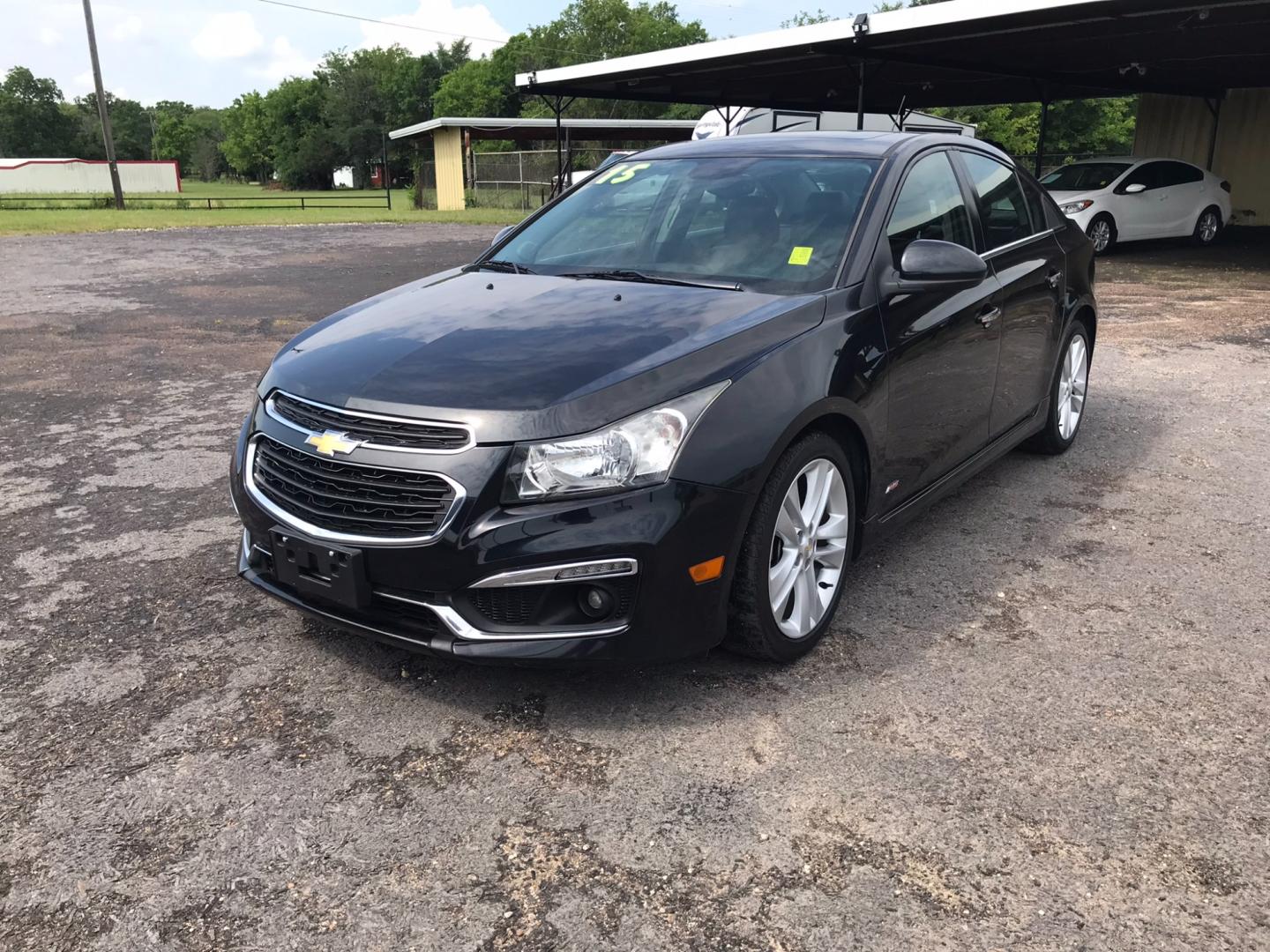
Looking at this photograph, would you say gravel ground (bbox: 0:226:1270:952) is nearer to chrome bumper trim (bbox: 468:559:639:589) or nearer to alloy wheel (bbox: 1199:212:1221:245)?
chrome bumper trim (bbox: 468:559:639:589)

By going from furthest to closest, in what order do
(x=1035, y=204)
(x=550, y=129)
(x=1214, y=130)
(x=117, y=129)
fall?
1. (x=117, y=129)
2. (x=550, y=129)
3. (x=1214, y=130)
4. (x=1035, y=204)

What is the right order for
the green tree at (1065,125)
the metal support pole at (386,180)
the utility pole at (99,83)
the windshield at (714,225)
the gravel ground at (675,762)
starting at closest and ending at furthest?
the gravel ground at (675,762)
the windshield at (714,225)
the utility pole at (99,83)
the metal support pole at (386,180)
the green tree at (1065,125)

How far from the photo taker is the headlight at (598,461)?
8.86ft

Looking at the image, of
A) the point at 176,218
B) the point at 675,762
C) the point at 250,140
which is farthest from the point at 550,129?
the point at 250,140

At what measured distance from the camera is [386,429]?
9.24ft

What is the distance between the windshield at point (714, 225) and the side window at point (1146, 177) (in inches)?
560

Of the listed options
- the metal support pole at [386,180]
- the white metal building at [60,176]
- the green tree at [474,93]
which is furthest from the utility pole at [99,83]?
the green tree at [474,93]

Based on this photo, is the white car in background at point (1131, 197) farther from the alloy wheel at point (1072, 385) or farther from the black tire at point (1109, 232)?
the alloy wheel at point (1072, 385)

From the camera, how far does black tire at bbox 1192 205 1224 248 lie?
17797mm

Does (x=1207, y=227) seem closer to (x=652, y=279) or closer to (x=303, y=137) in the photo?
(x=652, y=279)

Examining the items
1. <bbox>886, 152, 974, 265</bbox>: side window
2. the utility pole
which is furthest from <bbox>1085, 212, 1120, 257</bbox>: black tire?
the utility pole

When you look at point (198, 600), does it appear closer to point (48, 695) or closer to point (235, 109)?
point (48, 695)

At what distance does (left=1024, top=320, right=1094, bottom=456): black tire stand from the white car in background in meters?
11.0

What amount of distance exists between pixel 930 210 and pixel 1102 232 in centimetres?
1395
